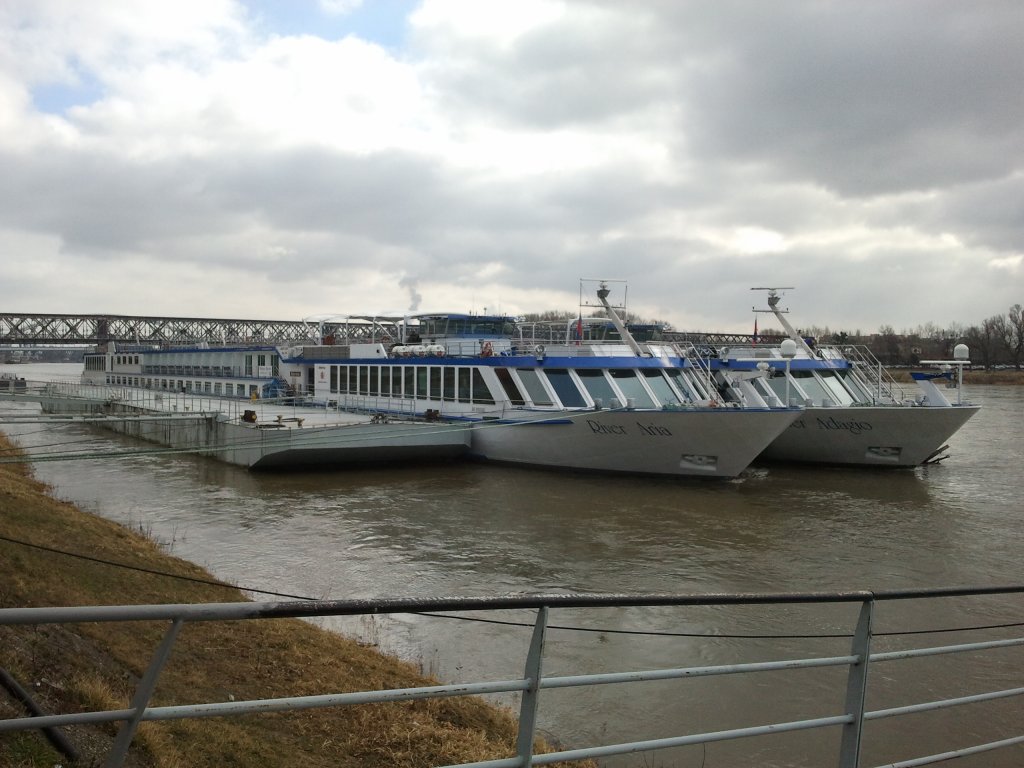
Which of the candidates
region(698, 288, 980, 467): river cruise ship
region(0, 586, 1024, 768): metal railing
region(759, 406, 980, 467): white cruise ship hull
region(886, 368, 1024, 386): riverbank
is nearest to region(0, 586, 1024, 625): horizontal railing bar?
region(0, 586, 1024, 768): metal railing

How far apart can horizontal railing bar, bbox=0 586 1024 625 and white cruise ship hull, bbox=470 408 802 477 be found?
1932cm

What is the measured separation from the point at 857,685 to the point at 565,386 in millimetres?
21653

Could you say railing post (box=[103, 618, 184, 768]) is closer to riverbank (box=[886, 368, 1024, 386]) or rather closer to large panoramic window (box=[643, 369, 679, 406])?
large panoramic window (box=[643, 369, 679, 406])

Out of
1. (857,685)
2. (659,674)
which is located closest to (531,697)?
(659,674)

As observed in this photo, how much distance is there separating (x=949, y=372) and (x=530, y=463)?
49.2 ft

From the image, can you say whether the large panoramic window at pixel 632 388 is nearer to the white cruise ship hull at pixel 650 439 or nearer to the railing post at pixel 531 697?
the white cruise ship hull at pixel 650 439

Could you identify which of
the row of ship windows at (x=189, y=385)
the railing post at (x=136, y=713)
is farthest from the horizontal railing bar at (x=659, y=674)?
the row of ship windows at (x=189, y=385)

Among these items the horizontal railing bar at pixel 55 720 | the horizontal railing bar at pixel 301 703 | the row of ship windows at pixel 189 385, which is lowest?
the horizontal railing bar at pixel 301 703

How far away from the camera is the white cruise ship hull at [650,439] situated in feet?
75.0

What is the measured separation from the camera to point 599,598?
3451 millimetres

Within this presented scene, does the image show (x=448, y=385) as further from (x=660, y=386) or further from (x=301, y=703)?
(x=301, y=703)

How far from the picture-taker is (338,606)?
2934 millimetres

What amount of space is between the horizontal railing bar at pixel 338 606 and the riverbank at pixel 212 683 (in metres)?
1.89

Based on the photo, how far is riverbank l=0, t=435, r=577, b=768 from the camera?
16.5 feet
